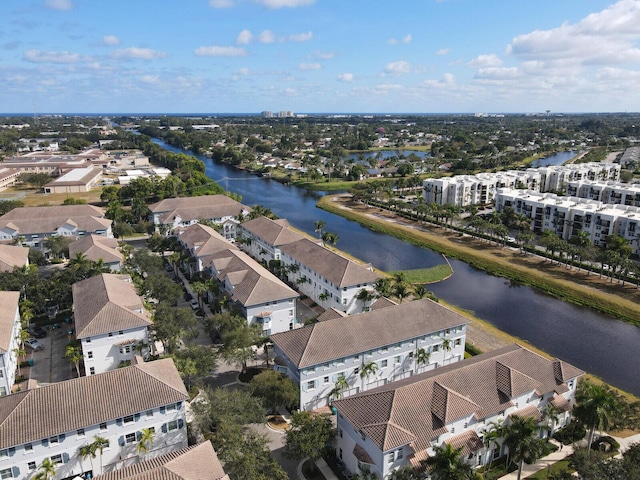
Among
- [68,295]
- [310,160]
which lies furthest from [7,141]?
[68,295]

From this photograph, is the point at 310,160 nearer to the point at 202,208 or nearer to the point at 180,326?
the point at 202,208

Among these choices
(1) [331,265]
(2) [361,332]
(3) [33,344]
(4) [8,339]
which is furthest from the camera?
(1) [331,265]

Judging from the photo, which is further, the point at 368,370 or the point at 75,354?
the point at 75,354

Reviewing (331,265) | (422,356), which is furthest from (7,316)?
(422,356)

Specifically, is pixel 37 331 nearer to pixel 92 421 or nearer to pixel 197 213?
pixel 92 421

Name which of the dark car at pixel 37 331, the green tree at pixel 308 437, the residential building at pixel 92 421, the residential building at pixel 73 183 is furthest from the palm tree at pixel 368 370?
the residential building at pixel 73 183

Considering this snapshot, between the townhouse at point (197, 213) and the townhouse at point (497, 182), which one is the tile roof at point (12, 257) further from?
the townhouse at point (497, 182)

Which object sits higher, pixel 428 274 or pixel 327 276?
pixel 327 276

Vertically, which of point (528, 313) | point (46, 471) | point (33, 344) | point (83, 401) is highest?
point (83, 401)
